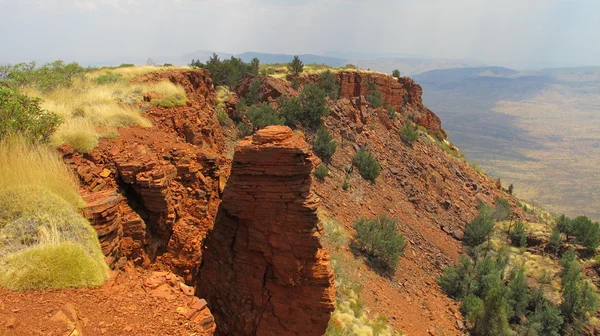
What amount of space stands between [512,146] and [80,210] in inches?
8557

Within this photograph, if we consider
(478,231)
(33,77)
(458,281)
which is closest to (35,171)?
(33,77)

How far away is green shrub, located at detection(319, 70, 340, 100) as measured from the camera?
3706 cm

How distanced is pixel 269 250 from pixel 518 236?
960 inches

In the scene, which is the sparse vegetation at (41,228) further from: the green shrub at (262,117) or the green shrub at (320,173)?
the green shrub at (262,117)

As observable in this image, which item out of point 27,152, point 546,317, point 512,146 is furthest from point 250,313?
point 512,146

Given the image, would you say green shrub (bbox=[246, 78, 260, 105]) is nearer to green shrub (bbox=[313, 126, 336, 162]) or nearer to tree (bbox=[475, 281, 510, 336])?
green shrub (bbox=[313, 126, 336, 162])

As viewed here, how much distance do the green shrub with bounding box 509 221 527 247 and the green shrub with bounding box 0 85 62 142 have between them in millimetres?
29044

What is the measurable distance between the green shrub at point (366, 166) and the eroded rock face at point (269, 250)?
18025 millimetres

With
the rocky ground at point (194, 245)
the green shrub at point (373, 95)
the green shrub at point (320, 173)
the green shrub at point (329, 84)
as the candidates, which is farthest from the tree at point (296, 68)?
the rocky ground at point (194, 245)

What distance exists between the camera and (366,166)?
27359 millimetres

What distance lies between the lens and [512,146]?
189750 mm

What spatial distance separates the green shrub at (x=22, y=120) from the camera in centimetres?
743

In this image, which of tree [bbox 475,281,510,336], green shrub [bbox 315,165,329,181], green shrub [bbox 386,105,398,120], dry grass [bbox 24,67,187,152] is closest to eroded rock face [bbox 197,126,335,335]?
dry grass [bbox 24,67,187,152]

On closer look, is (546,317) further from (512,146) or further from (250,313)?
(512,146)
